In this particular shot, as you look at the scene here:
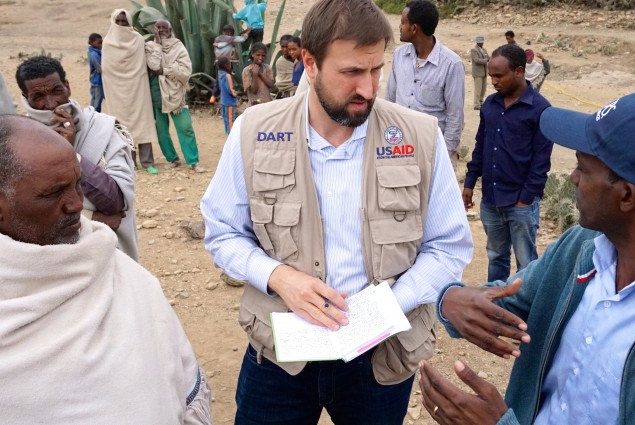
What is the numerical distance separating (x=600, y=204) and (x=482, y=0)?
1968cm

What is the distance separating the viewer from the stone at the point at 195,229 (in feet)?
19.2

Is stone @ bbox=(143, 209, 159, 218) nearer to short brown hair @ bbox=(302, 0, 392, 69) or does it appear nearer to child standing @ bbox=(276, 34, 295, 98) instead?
child standing @ bbox=(276, 34, 295, 98)

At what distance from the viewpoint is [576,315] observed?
1680mm

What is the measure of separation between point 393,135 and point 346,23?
40 centimetres

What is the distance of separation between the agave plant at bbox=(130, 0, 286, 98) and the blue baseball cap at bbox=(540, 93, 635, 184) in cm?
874

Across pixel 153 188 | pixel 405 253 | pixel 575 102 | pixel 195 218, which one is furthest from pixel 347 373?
pixel 575 102

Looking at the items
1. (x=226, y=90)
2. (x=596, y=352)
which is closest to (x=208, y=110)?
(x=226, y=90)

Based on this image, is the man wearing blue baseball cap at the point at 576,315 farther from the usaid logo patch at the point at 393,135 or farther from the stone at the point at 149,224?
the stone at the point at 149,224

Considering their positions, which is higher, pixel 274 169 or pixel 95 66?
pixel 274 169

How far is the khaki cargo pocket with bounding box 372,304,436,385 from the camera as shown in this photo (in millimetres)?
2180

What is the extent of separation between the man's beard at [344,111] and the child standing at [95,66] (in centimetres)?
756

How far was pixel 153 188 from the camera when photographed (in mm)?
7281

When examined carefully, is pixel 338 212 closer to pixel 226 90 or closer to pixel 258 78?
pixel 258 78

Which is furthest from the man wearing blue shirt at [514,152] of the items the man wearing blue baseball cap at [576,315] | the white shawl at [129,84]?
the white shawl at [129,84]
